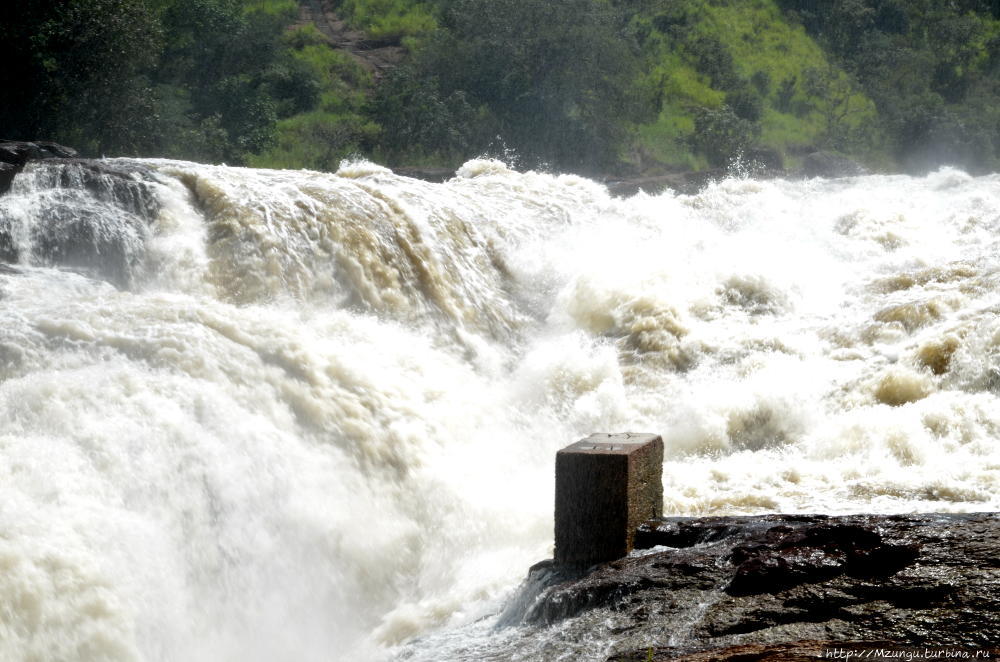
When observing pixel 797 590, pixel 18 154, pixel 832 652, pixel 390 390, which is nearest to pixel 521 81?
pixel 18 154

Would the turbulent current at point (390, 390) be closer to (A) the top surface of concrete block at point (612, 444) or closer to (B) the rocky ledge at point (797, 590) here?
(B) the rocky ledge at point (797, 590)

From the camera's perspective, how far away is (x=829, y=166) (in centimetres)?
2812

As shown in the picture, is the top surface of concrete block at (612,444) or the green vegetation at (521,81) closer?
the top surface of concrete block at (612,444)

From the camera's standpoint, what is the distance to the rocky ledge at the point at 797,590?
362 centimetres

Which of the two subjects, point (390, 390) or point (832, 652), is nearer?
point (832, 652)

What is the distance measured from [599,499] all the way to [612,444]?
301 millimetres

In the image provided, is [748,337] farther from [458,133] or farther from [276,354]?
[458,133]

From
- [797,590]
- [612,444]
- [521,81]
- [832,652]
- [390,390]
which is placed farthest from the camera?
[521,81]

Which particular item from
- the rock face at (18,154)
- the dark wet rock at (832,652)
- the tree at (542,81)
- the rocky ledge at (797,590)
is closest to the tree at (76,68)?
the rock face at (18,154)

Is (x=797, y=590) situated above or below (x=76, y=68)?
below

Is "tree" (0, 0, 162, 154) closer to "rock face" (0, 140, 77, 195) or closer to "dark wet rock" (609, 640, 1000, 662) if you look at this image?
"rock face" (0, 140, 77, 195)

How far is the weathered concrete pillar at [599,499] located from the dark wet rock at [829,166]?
24151 millimetres

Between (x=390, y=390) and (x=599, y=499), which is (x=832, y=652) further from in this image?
(x=390, y=390)

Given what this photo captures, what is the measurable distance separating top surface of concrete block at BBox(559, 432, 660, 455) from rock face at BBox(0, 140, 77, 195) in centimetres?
701
